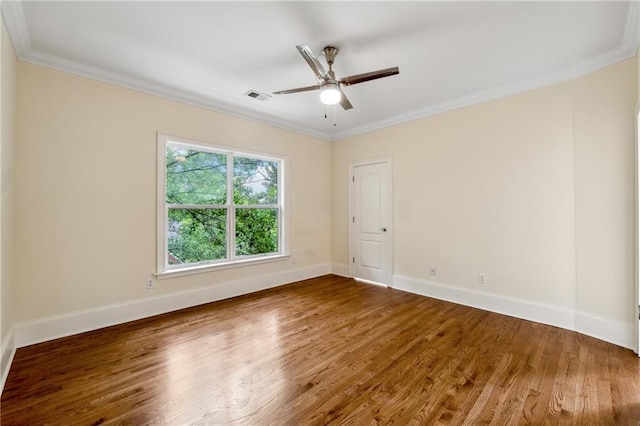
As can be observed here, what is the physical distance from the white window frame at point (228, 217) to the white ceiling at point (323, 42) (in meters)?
0.66

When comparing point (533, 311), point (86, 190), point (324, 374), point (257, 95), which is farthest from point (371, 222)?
point (86, 190)

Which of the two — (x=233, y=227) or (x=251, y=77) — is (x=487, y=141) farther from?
(x=233, y=227)

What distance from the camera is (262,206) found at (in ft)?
14.3

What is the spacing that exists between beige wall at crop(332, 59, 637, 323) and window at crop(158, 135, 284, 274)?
6.67 ft

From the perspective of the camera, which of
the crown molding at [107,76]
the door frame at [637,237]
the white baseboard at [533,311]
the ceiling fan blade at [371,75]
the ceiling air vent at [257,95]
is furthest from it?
the ceiling air vent at [257,95]

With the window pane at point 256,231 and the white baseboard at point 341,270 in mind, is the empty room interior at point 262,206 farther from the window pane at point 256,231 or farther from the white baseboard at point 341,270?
the white baseboard at point 341,270

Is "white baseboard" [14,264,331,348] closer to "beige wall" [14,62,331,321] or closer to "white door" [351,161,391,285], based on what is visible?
"beige wall" [14,62,331,321]

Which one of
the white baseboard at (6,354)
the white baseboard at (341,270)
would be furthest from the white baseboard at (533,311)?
the white baseboard at (6,354)

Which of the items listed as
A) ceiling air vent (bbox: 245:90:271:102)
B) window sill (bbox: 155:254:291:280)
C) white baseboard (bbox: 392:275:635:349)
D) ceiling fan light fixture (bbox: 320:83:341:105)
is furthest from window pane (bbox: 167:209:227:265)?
white baseboard (bbox: 392:275:635:349)

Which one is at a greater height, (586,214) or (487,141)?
(487,141)

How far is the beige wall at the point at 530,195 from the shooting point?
2.57 meters

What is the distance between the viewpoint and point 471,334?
2.74 m

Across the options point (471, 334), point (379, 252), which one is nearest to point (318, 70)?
point (471, 334)

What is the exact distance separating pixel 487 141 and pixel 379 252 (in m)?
2.26
